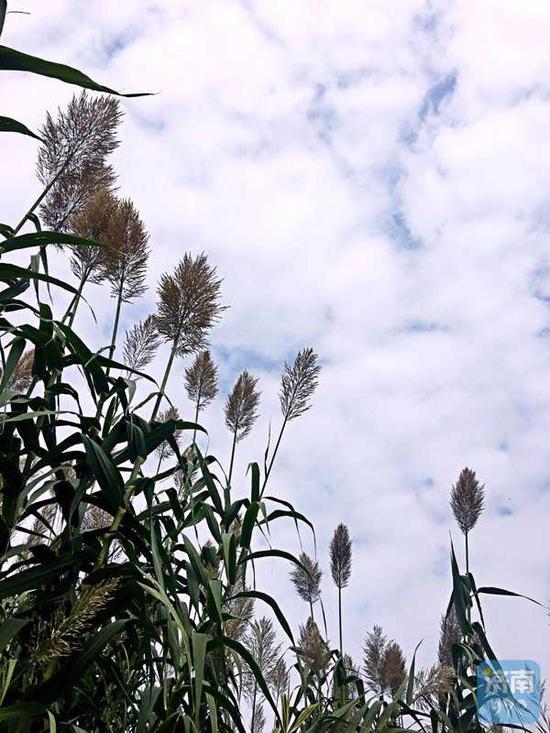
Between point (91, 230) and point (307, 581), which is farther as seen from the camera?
point (307, 581)

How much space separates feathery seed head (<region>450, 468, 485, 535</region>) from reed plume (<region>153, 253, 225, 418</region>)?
1690 mm

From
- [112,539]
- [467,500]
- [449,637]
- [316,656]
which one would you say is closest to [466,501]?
[467,500]

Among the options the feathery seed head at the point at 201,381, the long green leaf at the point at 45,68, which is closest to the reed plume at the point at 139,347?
the feathery seed head at the point at 201,381

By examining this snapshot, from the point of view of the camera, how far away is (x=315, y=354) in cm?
246

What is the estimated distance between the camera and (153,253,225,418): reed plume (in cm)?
172

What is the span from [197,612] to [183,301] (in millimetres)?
750

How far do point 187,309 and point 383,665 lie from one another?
5.26 feet

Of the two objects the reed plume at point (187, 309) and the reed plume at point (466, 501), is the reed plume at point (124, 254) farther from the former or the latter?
the reed plume at point (466, 501)

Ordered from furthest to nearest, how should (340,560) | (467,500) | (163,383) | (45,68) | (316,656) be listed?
(340,560), (467,500), (316,656), (163,383), (45,68)

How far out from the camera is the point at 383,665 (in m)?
2.67

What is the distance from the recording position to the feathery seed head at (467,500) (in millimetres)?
3031

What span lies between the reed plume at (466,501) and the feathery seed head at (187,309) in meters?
1.50

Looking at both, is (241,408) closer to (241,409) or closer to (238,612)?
(241,409)

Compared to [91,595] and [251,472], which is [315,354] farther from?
[91,595]
